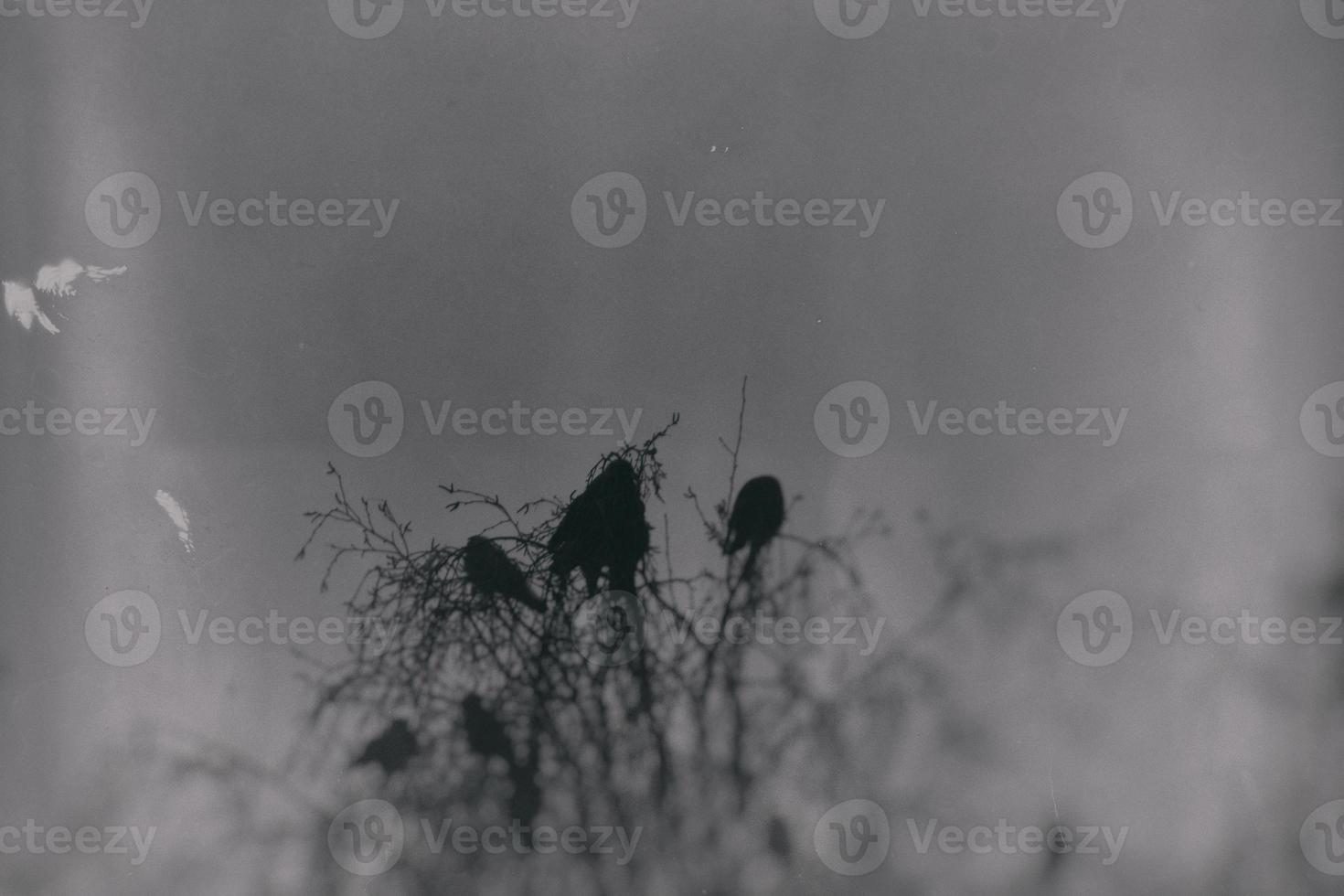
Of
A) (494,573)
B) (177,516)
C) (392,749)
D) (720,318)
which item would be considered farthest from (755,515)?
(177,516)

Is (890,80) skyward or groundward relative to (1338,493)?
skyward

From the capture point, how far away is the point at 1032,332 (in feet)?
6.13

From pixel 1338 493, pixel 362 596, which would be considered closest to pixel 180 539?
pixel 362 596

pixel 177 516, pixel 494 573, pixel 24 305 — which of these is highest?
pixel 24 305

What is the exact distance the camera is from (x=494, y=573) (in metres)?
1.88

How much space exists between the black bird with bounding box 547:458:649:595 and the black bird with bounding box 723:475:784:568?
0.19m

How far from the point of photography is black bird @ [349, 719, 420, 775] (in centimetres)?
187

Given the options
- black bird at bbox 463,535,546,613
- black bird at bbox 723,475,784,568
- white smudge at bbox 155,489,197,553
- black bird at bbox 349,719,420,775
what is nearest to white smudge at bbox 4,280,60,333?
white smudge at bbox 155,489,197,553

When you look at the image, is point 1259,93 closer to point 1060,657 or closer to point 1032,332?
point 1032,332

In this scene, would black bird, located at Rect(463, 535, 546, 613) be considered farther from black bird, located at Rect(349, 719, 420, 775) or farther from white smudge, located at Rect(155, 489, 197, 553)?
white smudge, located at Rect(155, 489, 197, 553)

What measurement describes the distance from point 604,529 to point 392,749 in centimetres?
64

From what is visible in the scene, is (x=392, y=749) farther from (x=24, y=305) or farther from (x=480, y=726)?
(x=24, y=305)

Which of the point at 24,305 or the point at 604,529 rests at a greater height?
the point at 24,305

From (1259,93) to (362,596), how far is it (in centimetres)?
214
